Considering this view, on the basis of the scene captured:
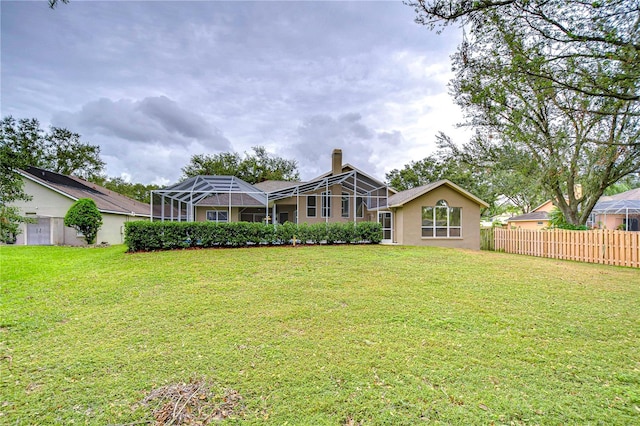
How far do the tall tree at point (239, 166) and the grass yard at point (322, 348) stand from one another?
95.4 ft

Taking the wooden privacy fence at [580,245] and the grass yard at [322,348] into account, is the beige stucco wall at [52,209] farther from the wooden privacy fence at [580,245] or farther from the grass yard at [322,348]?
the wooden privacy fence at [580,245]

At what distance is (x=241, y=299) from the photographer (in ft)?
19.6

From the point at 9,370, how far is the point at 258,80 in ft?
47.4

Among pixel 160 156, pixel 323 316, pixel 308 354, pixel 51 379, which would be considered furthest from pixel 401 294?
pixel 160 156

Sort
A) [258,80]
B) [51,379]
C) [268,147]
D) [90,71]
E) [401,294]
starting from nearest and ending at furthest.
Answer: [51,379] < [401,294] < [90,71] < [258,80] < [268,147]

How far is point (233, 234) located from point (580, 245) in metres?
15.1

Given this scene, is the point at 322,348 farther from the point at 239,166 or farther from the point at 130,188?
the point at 130,188

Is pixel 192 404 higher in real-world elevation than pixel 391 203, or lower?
lower

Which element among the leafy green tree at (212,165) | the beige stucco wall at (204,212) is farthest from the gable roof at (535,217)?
the leafy green tree at (212,165)

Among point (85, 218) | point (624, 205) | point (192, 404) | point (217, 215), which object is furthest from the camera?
point (624, 205)

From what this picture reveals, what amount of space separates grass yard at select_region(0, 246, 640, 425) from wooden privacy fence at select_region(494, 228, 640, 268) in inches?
206

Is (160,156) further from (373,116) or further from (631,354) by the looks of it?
(631,354)

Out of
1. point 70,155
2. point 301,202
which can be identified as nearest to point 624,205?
point 301,202

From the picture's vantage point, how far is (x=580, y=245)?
12.6 meters
